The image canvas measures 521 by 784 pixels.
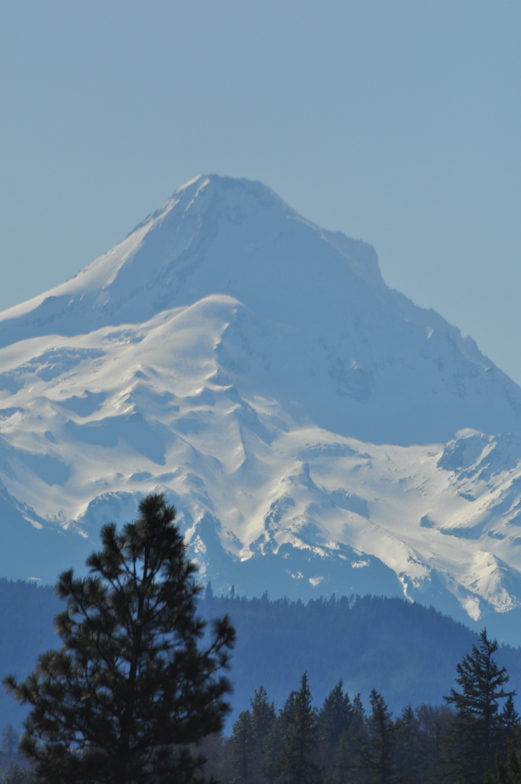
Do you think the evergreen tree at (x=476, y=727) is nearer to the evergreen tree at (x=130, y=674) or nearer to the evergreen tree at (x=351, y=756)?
the evergreen tree at (x=351, y=756)

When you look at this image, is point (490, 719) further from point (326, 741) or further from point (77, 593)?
point (326, 741)

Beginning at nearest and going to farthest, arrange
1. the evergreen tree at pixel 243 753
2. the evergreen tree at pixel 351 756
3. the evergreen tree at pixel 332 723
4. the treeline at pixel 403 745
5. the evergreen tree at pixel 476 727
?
1. the evergreen tree at pixel 476 727
2. the treeline at pixel 403 745
3. the evergreen tree at pixel 351 756
4. the evergreen tree at pixel 243 753
5. the evergreen tree at pixel 332 723

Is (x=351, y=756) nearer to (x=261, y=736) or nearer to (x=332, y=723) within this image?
(x=261, y=736)

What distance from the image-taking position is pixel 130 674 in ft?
99.0

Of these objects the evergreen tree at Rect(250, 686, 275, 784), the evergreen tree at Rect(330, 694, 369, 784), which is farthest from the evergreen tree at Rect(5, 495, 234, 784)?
the evergreen tree at Rect(250, 686, 275, 784)

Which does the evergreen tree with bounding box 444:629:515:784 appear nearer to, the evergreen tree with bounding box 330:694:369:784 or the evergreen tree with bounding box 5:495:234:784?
the evergreen tree with bounding box 330:694:369:784

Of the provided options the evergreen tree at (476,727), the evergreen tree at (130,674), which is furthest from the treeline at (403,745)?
the evergreen tree at (130,674)

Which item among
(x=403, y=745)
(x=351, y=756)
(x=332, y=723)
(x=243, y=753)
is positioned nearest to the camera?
(x=403, y=745)

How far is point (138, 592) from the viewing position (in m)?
30.9

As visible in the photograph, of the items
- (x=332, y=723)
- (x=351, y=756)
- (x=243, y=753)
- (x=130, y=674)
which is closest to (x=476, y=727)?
(x=351, y=756)

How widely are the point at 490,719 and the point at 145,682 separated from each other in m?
34.9

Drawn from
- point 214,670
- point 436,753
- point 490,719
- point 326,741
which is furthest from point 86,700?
point 326,741

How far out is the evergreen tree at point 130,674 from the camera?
2938 cm

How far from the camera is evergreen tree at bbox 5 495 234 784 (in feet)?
96.4
